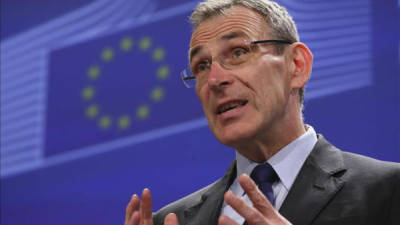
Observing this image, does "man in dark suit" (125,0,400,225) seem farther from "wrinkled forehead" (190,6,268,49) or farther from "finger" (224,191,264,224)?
"finger" (224,191,264,224)

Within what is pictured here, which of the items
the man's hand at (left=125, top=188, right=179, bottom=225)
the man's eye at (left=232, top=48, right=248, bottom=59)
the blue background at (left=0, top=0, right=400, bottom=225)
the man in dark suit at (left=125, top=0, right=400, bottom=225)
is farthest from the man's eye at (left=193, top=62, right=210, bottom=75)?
the blue background at (left=0, top=0, right=400, bottom=225)

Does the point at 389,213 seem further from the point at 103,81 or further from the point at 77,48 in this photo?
the point at 77,48

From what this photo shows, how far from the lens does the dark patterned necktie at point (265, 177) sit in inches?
70.1

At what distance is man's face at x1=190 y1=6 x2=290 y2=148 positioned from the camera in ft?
5.92

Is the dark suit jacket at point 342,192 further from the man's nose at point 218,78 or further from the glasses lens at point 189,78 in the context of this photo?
the glasses lens at point 189,78

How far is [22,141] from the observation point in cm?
313

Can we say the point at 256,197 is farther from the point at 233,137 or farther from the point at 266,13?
the point at 266,13

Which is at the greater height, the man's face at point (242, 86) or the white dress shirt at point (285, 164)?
the man's face at point (242, 86)

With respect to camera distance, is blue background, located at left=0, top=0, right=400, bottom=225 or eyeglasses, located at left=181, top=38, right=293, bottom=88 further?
blue background, located at left=0, top=0, right=400, bottom=225

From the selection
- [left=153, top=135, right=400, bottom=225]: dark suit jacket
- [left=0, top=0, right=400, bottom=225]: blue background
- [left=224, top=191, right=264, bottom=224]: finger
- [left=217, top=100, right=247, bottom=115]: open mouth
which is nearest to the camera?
[left=224, top=191, right=264, bottom=224]: finger

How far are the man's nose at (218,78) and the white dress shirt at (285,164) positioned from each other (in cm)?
27

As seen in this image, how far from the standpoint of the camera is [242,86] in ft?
5.95

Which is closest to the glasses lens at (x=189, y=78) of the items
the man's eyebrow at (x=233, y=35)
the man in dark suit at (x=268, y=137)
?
the man in dark suit at (x=268, y=137)

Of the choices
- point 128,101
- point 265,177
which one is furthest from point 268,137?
point 128,101
